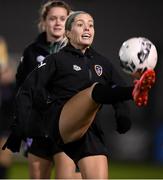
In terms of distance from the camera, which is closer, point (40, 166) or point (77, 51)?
point (77, 51)

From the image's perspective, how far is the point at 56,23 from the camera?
731cm

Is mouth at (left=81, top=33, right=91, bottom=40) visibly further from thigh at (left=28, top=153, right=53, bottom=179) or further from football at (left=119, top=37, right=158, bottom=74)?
thigh at (left=28, top=153, right=53, bottom=179)

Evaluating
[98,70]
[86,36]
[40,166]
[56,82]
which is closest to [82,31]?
[86,36]

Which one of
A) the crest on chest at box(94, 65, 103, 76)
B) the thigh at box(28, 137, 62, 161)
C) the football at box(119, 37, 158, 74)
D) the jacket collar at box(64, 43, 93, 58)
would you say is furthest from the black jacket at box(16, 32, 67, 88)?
the football at box(119, 37, 158, 74)

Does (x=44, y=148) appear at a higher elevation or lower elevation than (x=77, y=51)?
lower

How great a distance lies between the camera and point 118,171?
12.8 m

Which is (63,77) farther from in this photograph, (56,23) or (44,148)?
(56,23)

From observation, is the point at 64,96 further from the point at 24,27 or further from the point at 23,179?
the point at 24,27

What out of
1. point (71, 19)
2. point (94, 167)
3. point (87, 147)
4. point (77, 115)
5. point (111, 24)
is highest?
point (71, 19)

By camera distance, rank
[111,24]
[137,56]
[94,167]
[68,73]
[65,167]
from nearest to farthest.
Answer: [137,56], [94,167], [68,73], [65,167], [111,24]

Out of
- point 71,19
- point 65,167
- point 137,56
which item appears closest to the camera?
point 137,56

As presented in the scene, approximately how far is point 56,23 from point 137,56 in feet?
5.98

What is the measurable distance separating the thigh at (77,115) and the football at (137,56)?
0.33 m

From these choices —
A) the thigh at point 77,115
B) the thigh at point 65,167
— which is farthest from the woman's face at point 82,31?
the thigh at point 65,167
